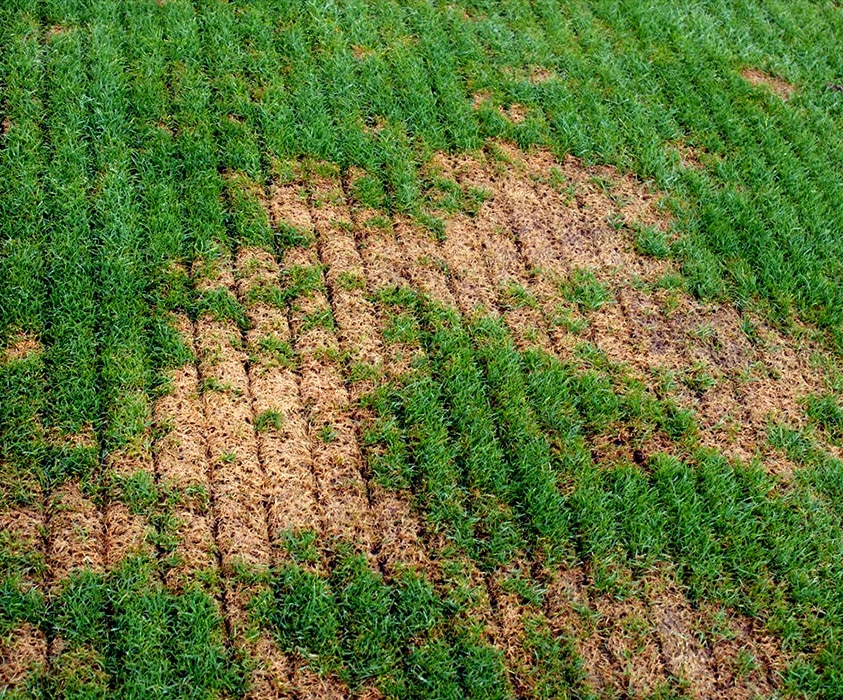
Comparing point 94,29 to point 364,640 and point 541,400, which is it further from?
point 364,640

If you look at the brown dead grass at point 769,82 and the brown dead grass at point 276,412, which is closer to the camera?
the brown dead grass at point 276,412

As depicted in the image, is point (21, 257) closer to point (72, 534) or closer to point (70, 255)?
point (70, 255)

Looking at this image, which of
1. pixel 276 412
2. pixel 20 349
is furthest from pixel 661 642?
pixel 20 349

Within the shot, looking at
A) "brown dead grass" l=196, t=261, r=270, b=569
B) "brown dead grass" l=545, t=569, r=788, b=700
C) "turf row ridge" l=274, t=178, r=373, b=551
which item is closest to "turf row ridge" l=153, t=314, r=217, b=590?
"brown dead grass" l=196, t=261, r=270, b=569

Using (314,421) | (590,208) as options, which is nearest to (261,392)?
(314,421)

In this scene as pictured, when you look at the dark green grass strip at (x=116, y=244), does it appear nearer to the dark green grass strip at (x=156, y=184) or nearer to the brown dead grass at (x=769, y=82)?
the dark green grass strip at (x=156, y=184)

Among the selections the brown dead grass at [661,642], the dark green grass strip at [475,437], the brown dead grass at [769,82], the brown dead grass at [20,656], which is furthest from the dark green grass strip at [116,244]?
the brown dead grass at [769,82]

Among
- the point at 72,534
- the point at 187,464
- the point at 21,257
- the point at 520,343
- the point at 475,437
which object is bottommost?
the point at 72,534

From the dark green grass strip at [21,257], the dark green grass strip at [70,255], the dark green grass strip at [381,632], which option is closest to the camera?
the dark green grass strip at [381,632]
